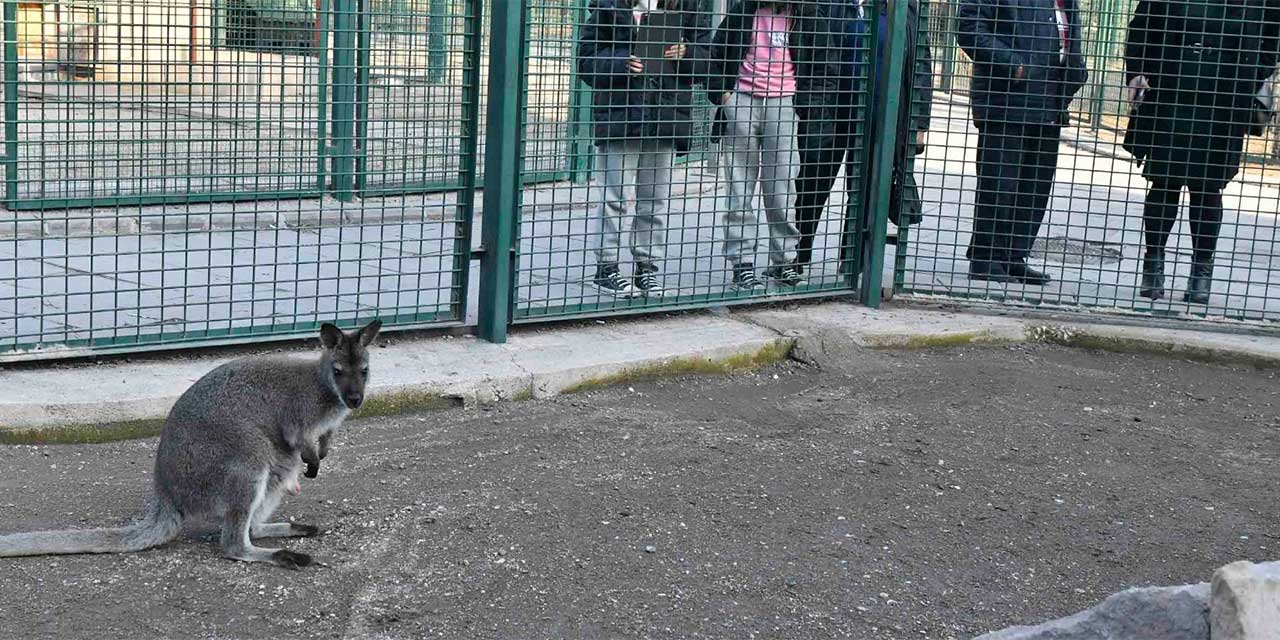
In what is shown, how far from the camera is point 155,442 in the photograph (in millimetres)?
5844

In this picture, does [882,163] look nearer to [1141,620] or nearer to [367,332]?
[367,332]

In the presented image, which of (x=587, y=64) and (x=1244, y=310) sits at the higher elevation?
(x=587, y=64)

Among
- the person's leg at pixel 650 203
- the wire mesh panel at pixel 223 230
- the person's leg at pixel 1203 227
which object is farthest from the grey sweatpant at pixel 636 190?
the person's leg at pixel 1203 227

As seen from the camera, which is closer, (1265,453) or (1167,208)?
(1265,453)

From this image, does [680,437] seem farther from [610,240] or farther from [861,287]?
[861,287]

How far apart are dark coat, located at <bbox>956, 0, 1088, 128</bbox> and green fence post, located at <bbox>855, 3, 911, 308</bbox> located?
0.57 meters

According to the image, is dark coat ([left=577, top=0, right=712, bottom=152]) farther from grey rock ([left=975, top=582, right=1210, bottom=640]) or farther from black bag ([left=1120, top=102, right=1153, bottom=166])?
grey rock ([left=975, top=582, right=1210, bottom=640])

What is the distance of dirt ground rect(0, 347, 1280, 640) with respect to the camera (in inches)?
175

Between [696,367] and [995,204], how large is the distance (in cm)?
252

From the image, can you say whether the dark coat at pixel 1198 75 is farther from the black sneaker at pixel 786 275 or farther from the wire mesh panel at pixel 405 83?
the wire mesh panel at pixel 405 83

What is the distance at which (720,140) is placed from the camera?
8312 mm

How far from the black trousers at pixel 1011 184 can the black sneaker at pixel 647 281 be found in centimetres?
195

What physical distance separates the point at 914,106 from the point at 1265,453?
2.83m

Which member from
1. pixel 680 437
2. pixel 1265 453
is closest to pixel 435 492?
pixel 680 437
